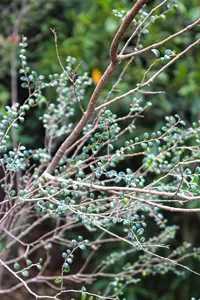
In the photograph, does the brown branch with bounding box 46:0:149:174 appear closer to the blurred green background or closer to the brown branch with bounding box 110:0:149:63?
the brown branch with bounding box 110:0:149:63

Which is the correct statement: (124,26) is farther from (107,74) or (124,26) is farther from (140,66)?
(140,66)

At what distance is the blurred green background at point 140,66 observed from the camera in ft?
6.84

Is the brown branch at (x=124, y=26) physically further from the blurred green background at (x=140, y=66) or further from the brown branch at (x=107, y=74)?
the blurred green background at (x=140, y=66)

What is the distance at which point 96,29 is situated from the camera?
87.5 inches

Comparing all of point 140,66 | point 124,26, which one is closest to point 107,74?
point 124,26

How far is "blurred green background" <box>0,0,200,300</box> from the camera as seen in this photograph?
2.08m

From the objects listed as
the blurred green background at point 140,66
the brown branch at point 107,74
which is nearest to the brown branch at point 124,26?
the brown branch at point 107,74

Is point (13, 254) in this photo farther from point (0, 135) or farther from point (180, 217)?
point (0, 135)

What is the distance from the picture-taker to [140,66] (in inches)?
83.9

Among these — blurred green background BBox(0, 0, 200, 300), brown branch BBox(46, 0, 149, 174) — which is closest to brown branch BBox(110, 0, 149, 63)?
brown branch BBox(46, 0, 149, 174)

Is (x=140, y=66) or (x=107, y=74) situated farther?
(x=140, y=66)

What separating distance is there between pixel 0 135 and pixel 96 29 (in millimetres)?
1453

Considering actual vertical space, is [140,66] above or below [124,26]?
above

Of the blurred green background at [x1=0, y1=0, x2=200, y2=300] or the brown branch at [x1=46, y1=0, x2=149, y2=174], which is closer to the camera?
the brown branch at [x1=46, y1=0, x2=149, y2=174]
